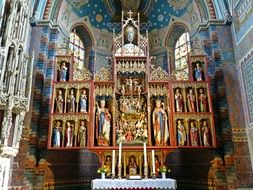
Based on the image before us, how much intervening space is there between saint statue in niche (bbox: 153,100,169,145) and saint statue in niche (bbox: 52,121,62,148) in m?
3.24

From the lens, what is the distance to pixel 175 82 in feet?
31.1

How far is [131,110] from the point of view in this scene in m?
9.28

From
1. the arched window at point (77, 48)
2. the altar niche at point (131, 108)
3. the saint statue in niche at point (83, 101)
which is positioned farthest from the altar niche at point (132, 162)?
the arched window at point (77, 48)

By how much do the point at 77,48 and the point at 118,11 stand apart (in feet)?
10.6

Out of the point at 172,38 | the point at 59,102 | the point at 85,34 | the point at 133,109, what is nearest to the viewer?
the point at 59,102

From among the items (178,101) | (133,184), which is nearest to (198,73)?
(178,101)

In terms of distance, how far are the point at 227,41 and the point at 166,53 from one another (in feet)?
12.3

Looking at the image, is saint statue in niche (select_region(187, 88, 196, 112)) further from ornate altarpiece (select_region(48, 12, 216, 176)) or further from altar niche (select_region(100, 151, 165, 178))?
altar niche (select_region(100, 151, 165, 178))

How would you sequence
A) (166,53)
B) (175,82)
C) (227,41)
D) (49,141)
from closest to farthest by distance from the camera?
(49,141)
(175,82)
(227,41)
(166,53)

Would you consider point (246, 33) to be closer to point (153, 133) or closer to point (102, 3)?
point (153, 133)

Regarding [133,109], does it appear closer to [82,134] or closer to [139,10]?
[82,134]

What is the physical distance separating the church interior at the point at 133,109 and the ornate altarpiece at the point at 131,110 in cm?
4

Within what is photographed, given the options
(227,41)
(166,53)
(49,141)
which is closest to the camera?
(49,141)

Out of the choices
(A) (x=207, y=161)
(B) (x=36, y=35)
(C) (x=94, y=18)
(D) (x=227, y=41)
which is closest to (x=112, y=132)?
(A) (x=207, y=161)
